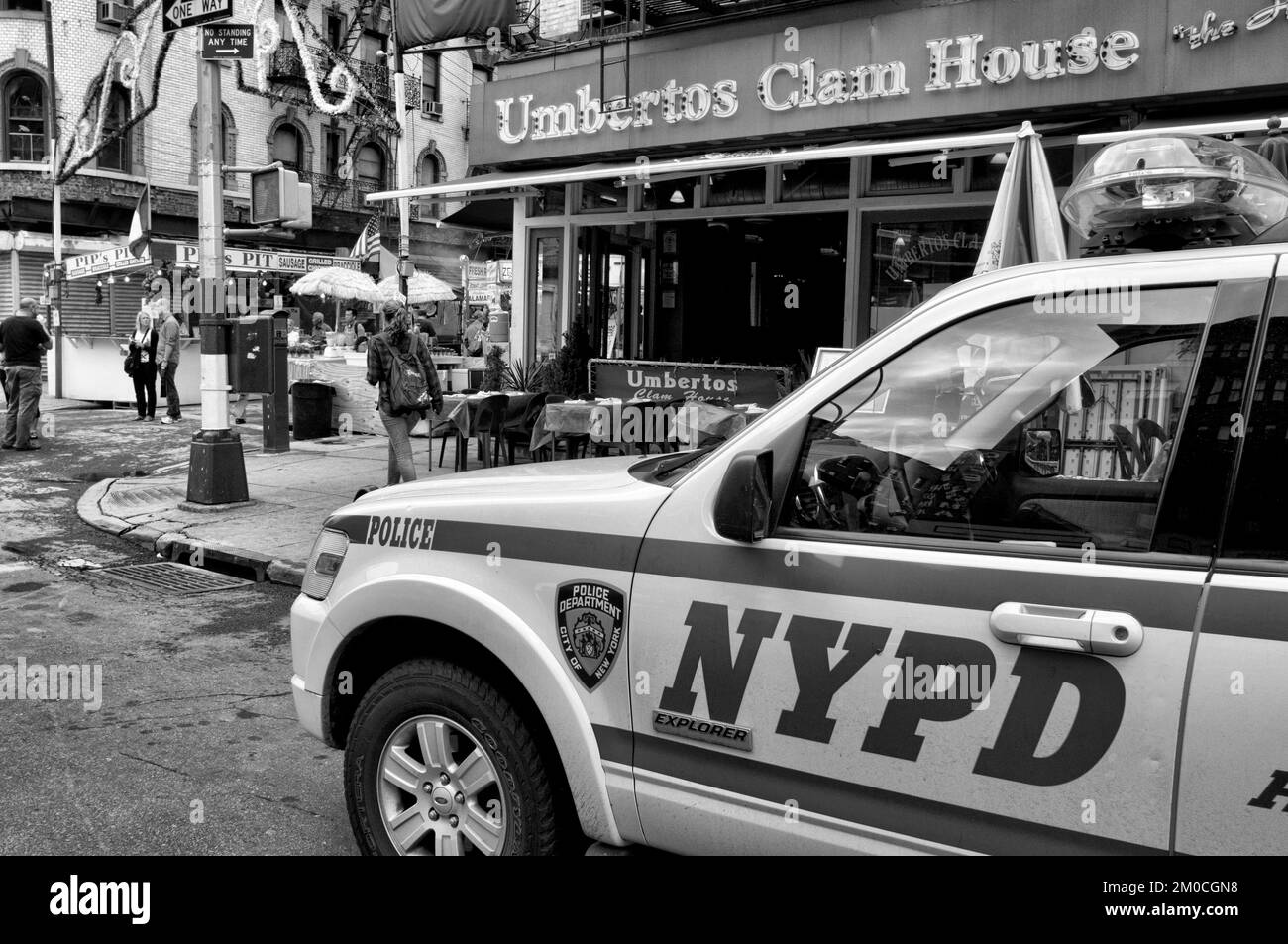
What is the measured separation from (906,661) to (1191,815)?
24.0 inches

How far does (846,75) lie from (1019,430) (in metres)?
9.13

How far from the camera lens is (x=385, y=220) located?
121 ft

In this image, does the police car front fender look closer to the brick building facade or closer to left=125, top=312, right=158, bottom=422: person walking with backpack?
left=125, top=312, right=158, bottom=422: person walking with backpack

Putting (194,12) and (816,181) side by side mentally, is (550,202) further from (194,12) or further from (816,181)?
(194,12)

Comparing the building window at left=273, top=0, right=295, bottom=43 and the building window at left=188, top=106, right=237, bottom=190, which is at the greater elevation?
the building window at left=273, top=0, right=295, bottom=43

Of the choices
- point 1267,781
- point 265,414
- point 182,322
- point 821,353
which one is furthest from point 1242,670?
point 182,322

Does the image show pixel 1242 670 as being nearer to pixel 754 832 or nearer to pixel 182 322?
pixel 754 832

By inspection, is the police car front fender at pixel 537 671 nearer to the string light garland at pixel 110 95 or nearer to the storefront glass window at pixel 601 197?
the storefront glass window at pixel 601 197

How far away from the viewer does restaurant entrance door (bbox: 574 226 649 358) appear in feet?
47.0

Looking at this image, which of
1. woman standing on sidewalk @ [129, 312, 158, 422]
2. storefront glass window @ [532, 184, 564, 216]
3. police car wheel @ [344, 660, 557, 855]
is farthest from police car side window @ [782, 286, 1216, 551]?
woman standing on sidewalk @ [129, 312, 158, 422]

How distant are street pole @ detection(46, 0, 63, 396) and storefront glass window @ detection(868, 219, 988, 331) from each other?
63.3 feet

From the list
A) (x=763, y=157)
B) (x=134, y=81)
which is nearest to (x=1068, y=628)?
(x=763, y=157)

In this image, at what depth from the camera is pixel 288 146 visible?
36.9m

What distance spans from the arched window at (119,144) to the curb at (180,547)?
79.1 feet
